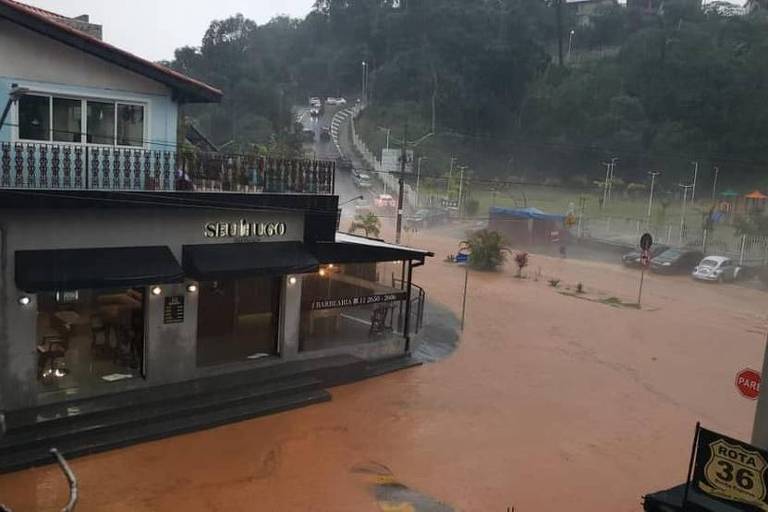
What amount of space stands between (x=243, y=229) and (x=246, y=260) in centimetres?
82

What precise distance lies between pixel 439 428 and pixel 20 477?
7777 millimetres

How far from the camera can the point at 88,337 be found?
13.9 m

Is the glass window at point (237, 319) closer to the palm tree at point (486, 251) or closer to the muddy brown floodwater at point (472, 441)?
the muddy brown floodwater at point (472, 441)

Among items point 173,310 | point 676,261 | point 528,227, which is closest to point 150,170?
point 173,310

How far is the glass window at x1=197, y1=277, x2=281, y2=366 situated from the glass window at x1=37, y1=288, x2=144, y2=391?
61.3 inches

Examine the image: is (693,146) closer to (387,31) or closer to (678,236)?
(678,236)

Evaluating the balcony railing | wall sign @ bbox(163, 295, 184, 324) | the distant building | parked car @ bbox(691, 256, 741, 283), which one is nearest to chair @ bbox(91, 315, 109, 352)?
wall sign @ bbox(163, 295, 184, 324)

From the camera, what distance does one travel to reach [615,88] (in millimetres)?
96188

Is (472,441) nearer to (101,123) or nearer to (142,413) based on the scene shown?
A: (142,413)

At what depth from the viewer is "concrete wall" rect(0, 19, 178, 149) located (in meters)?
13.5

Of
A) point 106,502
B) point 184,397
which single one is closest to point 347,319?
point 184,397

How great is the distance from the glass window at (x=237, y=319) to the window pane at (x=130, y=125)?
3471 mm

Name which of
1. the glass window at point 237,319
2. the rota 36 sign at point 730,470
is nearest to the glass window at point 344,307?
the glass window at point 237,319

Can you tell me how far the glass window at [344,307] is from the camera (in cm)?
1716
